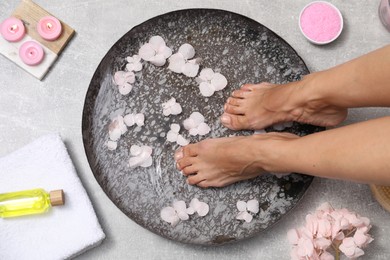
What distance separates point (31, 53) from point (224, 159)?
1.72 ft

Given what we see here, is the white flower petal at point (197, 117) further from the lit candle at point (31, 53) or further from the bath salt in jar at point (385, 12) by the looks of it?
the bath salt in jar at point (385, 12)

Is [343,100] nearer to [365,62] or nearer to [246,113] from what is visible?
[365,62]

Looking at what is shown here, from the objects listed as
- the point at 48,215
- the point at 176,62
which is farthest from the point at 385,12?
the point at 48,215

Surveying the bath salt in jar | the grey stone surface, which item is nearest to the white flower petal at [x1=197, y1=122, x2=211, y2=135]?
the grey stone surface

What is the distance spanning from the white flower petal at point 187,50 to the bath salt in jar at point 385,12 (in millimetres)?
484

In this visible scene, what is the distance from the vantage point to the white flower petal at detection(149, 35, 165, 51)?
124cm

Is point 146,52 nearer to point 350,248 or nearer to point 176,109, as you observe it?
point 176,109

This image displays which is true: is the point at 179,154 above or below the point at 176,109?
below

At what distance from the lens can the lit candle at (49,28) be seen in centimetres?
126

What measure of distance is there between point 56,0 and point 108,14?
132 mm

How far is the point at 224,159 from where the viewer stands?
115 centimetres

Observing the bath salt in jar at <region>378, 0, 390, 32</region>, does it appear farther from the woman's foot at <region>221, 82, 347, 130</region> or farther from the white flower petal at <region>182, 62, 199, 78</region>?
the white flower petal at <region>182, 62, 199, 78</region>

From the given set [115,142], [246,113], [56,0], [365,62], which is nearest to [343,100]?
[365,62]

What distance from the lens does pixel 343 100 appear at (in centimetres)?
103
